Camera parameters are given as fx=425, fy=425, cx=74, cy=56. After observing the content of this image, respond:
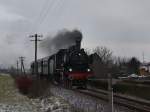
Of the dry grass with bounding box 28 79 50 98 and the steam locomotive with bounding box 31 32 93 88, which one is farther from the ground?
the steam locomotive with bounding box 31 32 93 88

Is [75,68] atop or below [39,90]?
atop

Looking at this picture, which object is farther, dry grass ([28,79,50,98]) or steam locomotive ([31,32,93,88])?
steam locomotive ([31,32,93,88])

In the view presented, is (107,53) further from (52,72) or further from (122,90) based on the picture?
(122,90)

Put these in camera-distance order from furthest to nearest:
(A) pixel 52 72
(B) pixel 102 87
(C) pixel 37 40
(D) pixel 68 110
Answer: (C) pixel 37 40, (A) pixel 52 72, (B) pixel 102 87, (D) pixel 68 110

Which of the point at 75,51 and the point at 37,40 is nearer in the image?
the point at 75,51

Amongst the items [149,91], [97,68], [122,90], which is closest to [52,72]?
[122,90]

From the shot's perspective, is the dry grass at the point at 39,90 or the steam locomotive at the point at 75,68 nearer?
the dry grass at the point at 39,90

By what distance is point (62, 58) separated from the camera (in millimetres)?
42625

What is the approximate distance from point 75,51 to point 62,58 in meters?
2.19

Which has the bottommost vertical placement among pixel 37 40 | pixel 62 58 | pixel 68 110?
pixel 68 110

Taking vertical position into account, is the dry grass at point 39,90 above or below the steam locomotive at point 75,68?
below

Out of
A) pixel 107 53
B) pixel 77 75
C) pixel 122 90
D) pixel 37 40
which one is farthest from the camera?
pixel 107 53

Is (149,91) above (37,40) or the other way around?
the other way around

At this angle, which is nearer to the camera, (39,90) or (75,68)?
(39,90)
